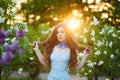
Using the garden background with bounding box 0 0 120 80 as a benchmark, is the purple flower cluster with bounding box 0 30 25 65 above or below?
above

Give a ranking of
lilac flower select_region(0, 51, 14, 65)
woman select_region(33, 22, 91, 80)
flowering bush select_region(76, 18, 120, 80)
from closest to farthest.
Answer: woman select_region(33, 22, 91, 80)
lilac flower select_region(0, 51, 14, 65)
flowering bush select_region(76, 18, 120, 80)

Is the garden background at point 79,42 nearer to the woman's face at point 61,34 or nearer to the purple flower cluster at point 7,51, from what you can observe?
the purple flower cluster at point 7,51

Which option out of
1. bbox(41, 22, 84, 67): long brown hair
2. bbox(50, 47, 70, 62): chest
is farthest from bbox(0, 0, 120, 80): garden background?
bbox(50, 47, 70, 62): chest

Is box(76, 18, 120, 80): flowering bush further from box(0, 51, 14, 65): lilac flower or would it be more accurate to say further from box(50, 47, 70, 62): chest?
box(50, 47, 70, 62): chest

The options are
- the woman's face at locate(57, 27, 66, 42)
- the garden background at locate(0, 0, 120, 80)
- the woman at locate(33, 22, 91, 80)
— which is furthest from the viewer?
the garden background at locate(0, 0, 120, 80)

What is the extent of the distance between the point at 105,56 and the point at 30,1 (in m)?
24.3

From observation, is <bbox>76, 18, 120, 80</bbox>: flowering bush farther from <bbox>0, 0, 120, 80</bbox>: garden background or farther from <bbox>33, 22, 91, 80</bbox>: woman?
<bbox>33, 22, 91, 80</bbox>: woman

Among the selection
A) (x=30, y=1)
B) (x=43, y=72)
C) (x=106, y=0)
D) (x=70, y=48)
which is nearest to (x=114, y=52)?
(x=70, y=48)

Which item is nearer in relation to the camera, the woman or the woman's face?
the woman

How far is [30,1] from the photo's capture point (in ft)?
128

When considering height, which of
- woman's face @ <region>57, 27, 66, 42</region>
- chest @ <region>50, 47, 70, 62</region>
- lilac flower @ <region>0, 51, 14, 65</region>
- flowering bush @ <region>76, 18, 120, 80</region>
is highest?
woman's face @ <region>57, 27, 66, 42</region>

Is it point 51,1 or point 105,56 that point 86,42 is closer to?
point 105,56

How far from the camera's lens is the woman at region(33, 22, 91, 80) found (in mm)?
9242

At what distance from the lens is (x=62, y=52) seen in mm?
9328
